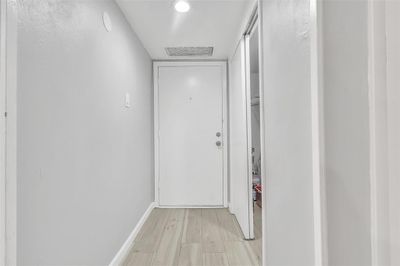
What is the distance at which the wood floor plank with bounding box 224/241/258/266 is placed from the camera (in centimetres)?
Result: 207

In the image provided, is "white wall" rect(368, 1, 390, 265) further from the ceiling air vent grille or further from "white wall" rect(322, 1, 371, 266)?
the ceiling air vent grille

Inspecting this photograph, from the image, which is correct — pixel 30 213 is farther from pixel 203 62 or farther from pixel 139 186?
pixel 203 62

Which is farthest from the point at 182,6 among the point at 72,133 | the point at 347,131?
the point at 347,131

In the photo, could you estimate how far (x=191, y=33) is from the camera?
9.01 feet

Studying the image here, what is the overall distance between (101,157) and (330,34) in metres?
1.56

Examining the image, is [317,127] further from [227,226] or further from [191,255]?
[227,226]

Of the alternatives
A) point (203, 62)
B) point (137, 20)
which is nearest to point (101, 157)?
point (137, 20)

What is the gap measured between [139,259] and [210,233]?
82cm

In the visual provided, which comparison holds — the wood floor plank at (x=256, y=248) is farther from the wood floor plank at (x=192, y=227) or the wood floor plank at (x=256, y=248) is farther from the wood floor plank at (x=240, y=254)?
the wood floor plank at (x=192, y=227)

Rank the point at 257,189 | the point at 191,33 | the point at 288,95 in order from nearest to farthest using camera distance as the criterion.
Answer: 1. the point at 288,95
2. the point at 191,33
3. the point at 257,189

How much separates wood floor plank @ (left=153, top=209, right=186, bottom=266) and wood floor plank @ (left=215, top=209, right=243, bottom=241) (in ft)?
1.51

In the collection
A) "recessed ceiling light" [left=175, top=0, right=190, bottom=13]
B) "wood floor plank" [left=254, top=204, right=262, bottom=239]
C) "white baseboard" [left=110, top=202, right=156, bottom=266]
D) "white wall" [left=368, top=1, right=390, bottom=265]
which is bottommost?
"wood floor plank" [left=254, top=204, right=262, bottom=239]

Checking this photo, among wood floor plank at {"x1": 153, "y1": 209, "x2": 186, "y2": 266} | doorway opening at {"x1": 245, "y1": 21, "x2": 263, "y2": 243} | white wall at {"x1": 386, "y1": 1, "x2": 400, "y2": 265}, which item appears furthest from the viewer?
doorway opening at {"x1": 245, "y1": 21, "x2": 263, "y2": 243}

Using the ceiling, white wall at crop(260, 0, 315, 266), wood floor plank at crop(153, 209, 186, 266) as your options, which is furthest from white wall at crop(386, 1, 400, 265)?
wood floor plank at crop(153, 209, 186, 266)
